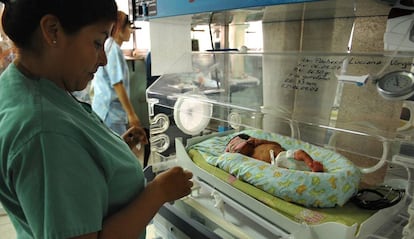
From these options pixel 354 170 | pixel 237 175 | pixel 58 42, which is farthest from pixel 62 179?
pixel 354 170

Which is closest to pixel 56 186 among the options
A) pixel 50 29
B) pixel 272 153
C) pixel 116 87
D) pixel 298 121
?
pixel 50 29

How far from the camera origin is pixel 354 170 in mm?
1090

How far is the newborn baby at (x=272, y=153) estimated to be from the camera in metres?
1.25

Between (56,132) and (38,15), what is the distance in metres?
0.21

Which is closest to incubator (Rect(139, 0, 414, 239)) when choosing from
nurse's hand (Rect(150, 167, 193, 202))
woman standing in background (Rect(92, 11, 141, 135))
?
nurse's hand (Rect(150, 167, 193, 202))

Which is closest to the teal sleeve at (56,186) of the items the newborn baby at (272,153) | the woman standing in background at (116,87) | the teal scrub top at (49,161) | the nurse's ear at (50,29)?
the teal scrub top at (49,161)

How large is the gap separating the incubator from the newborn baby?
61 millimetres

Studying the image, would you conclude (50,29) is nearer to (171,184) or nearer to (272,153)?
(171,184)

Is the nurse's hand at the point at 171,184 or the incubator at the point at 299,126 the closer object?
the nurse's hand at the point at 171,184

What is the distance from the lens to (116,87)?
2.00 meters

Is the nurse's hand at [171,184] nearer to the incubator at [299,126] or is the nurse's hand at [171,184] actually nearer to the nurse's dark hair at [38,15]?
the incubator at [299,126]

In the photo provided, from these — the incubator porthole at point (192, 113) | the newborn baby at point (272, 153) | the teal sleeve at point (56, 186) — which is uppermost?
the teal sleeve at point (56, 186)

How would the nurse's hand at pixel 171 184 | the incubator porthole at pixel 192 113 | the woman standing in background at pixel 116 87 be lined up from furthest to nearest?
the woman standing in background at pixel 116 87 → the incubator porthole at pixel 192 113 → the nurse's hand at pixel 171 184

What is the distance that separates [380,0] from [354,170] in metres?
0.58
